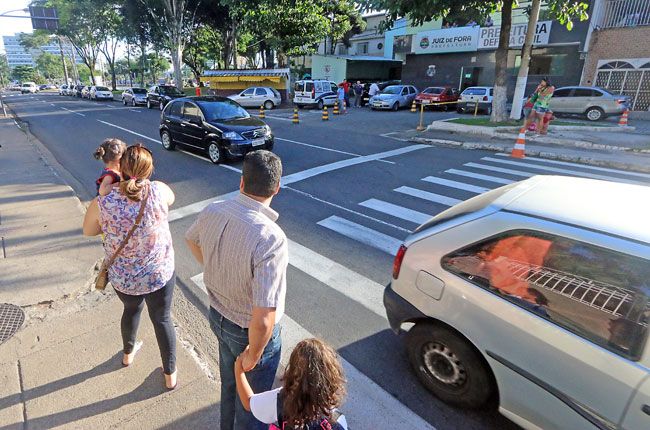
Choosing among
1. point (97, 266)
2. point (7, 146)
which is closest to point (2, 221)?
point (97, 266)

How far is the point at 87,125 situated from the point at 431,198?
17.1m

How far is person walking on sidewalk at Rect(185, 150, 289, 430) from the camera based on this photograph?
5.46 ft

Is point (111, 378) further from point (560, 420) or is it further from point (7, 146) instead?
point (7, 146)

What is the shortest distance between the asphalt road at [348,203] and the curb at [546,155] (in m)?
0.61

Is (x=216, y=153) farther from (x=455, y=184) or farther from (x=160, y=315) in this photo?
(x=160, y=315)

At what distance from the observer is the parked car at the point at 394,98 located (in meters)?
23.3

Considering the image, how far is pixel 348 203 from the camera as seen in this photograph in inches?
270

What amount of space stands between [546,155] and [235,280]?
448 inches

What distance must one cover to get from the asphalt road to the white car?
468 millimetres

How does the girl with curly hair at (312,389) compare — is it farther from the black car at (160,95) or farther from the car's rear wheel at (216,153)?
the black car at (160,95)

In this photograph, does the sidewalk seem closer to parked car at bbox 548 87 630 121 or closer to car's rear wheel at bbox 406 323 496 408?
car's rear wheel at bbox 406 323 496 408

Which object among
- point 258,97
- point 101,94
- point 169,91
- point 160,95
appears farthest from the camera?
point 101,94

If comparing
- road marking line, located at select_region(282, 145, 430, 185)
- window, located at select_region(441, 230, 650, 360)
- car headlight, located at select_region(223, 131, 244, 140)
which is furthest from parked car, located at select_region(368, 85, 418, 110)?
window, located at select_region(441, 230, 650, 360)

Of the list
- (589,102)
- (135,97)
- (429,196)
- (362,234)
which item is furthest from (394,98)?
(135,97)
